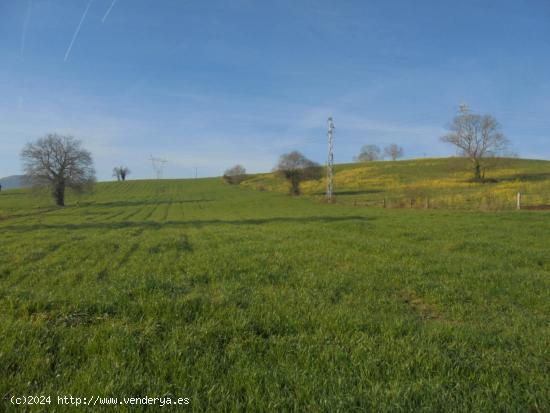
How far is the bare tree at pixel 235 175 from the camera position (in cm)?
13388

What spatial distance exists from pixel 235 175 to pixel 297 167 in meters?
73.4

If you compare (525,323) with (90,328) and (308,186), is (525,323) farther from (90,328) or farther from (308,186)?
(308,186)

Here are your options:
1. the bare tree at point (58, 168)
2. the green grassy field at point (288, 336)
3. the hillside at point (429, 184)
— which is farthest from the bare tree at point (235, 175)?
the green grassy field at point (288, 336)

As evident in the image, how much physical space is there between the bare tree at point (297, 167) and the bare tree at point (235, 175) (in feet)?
187

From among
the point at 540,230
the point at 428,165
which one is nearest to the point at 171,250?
the point at 540,230

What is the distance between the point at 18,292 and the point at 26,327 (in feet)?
8.59

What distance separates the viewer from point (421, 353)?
14.1ft

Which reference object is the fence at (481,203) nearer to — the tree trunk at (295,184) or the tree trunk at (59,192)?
the tree trunk at (295,184)

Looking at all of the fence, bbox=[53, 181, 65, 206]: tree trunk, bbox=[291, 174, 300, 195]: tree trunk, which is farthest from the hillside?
bbox=[53, 181, 65, 206]: tree trunk

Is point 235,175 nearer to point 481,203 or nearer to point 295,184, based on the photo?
point 295,184

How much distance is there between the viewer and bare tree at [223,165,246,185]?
134 metres

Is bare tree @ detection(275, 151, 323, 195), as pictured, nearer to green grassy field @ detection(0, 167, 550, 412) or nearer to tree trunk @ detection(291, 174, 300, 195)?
tree trunk @ detection(291, 174, 300, 195)

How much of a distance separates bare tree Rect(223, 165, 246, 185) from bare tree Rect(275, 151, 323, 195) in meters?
57.0

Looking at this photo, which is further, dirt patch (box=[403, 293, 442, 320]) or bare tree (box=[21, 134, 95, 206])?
bare tree (box=[21, 134, 95, 206])
